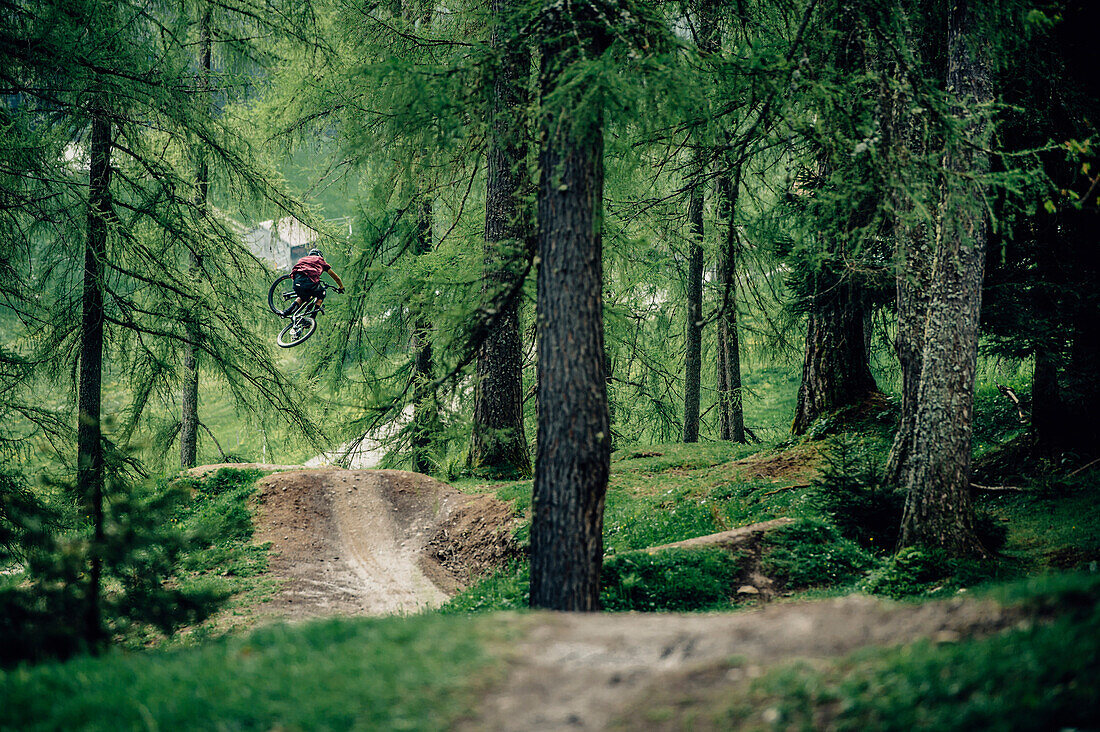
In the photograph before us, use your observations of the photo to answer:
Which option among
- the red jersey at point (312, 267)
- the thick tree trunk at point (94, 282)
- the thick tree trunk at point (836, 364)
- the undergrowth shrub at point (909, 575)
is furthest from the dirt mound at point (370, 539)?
the thick tree trunk at point (836, 364)

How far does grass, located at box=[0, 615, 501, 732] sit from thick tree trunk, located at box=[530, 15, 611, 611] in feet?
5.94

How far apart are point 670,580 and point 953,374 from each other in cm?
379

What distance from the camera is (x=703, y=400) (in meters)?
30.3

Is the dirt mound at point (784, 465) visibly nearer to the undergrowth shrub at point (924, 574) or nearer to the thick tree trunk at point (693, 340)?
the undergrowth shrub at point (924, 574)

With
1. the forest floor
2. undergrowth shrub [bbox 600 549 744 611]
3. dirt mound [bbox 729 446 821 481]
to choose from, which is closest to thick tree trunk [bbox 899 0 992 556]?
undergrowth shrub [bbox 600 549 744 611]

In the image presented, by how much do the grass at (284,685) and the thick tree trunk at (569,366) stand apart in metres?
1.81

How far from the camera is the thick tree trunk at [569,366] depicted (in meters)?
5.79

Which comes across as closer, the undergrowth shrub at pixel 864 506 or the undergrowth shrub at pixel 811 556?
the undergrowth shrub at pixel 811 556

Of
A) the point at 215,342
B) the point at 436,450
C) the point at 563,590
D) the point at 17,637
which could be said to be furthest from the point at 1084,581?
the point at 215,342

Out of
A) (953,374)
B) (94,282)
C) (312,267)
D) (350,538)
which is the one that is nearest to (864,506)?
(953,374)

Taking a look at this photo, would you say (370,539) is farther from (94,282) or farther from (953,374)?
(953,374)

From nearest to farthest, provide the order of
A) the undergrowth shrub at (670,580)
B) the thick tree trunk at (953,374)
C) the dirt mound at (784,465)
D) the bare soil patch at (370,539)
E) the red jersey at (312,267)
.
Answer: the undergrowth shrub at (670,580), the thick tree trunk at (953,374), the bare soil patch at (370,539), the dirt mound at (784,465), the red jersey at (312,267)

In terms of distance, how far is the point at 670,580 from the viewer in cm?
759

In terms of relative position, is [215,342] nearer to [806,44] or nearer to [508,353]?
[508,353]
